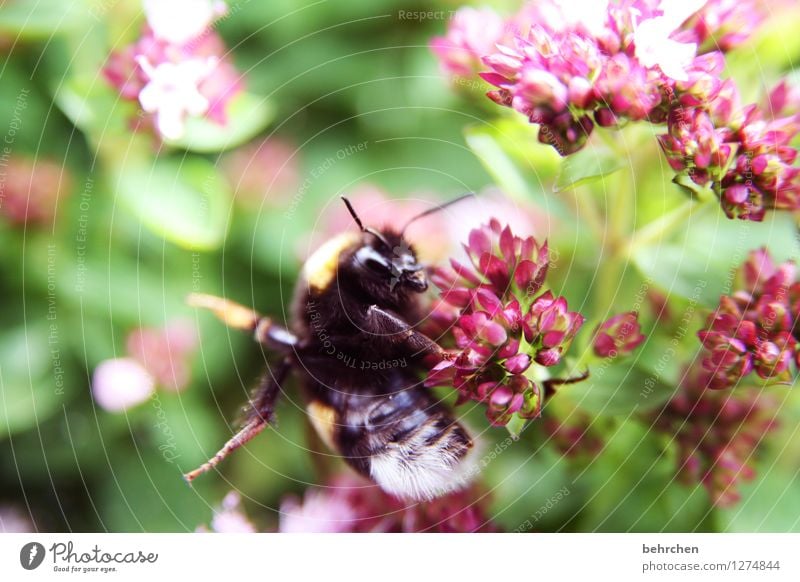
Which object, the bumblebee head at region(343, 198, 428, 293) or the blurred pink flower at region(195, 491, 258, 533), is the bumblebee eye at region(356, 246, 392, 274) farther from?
the blurred pink flower at region(195, 491, 258, 533)

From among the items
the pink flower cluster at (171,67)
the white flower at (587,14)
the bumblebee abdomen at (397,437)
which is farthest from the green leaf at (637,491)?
the pink flower cluster at (171,67)

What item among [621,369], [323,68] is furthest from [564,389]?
[323,68]

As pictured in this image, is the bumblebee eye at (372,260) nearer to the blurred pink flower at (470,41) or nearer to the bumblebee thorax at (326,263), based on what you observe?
the bumblebee thorax at (326,263)

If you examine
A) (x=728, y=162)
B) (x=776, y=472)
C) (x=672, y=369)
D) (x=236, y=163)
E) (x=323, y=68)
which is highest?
(x=323, y=68)

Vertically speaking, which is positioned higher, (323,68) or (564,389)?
(323,68)
